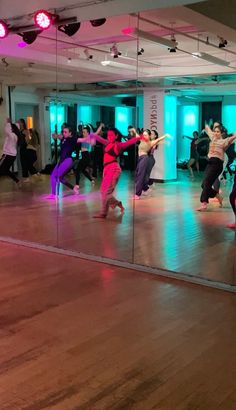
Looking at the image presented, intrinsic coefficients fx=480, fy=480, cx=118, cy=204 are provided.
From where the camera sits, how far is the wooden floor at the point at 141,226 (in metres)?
5.16

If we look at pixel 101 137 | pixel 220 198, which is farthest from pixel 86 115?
pixel 220 198

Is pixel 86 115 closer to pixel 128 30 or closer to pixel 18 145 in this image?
pixel 128 30

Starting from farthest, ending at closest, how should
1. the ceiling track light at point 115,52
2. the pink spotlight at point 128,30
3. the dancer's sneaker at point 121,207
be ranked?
the ceiling track light at point 115,52 → the dancer's sneaker at point 121,207 → the pink spotlight at point 128,30

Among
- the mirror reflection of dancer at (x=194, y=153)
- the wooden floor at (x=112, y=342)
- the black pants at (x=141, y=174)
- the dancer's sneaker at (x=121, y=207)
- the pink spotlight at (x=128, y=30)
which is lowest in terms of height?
the wooden floor at (x=112, y=342)

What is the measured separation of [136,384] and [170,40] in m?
6.23

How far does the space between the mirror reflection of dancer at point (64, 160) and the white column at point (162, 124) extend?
1513mm

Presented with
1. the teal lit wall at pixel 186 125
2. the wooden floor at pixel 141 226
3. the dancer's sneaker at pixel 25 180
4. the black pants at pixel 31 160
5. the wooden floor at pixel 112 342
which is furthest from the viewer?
the dancer's sneaker at pixel 25 180

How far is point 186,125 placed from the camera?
8.20m

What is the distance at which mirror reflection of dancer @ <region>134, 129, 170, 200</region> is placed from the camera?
8.30 metres

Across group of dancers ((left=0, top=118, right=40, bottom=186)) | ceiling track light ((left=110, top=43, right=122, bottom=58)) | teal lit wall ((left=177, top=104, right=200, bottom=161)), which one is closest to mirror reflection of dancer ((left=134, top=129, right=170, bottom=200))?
teal lit wall ((left=177, top=104, right=200, bottom=161))

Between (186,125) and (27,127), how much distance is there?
3.46 m

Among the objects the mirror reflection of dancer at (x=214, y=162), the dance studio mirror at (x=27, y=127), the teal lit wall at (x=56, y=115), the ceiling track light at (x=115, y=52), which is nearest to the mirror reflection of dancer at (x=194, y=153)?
the mirror reflection of dancer at (x=214, y=162)

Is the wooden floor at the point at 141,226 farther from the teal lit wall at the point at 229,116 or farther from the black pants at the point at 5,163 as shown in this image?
the teal lit wall at the point at 229,116

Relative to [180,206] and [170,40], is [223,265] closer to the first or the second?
[180,206]
